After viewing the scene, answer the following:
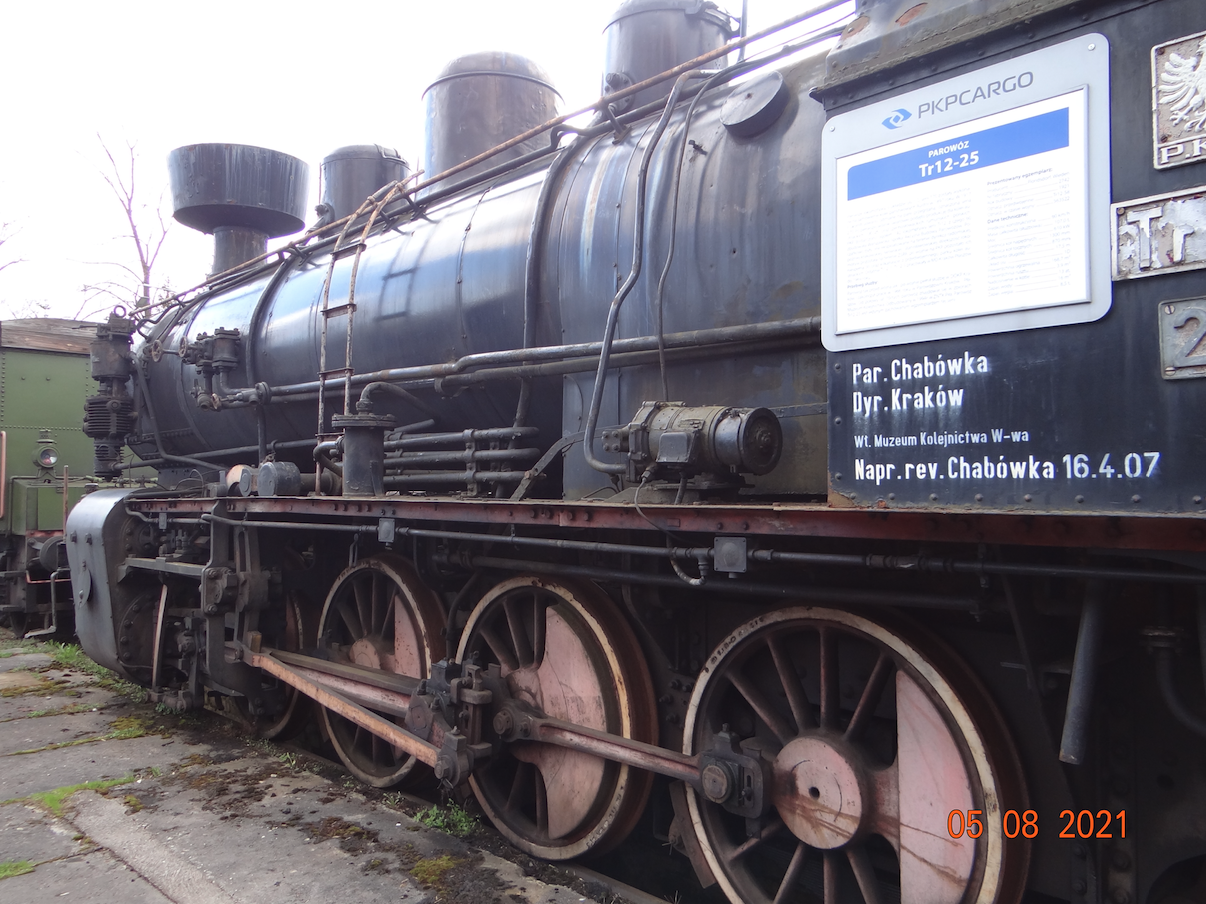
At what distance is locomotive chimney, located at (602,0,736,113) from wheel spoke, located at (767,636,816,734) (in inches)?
106

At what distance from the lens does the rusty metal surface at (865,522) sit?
1620 millimetres

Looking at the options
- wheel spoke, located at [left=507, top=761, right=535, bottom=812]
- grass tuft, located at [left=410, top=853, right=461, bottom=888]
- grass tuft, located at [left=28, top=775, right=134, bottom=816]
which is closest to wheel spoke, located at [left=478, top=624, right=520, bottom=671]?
wheel spoke, located at [left=507, top=761, right=535, bottom=812]

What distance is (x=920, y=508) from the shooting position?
6.46 feet

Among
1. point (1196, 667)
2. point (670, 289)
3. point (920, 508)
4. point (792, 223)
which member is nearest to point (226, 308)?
point (670, 289)

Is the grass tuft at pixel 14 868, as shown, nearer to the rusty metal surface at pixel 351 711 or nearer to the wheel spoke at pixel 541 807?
the rusty metal surface at pixel 351 711

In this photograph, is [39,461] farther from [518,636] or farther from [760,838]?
[760,838]

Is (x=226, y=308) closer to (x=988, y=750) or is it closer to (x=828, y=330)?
(x=828, y=330)

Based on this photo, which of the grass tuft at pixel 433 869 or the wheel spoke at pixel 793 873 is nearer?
the wheel spoke at pixel 793 873

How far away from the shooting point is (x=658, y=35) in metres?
4.12

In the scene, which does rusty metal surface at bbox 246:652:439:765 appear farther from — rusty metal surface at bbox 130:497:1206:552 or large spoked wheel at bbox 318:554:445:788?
rusty metal surface at bbox 130:497:1206:552

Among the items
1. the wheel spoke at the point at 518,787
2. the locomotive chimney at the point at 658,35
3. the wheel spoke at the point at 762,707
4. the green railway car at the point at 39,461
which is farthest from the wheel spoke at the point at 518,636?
the green railway car at the point at 39,461

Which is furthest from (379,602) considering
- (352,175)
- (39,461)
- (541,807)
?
(39,461)

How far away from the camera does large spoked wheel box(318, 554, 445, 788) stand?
13.7ft

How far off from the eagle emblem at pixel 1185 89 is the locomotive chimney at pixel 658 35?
105 inches
